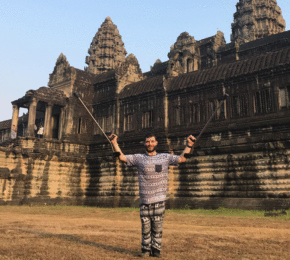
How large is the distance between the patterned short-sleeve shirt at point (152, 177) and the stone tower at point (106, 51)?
62.2 metres

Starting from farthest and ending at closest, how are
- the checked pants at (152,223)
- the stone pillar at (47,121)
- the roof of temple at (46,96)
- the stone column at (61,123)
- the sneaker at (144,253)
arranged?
the stone column at (61,123) → the stone pillar at (47,121) → the roof of temple at (46,96) → the checked pants at (152,223) → the sneaker at (144,253)

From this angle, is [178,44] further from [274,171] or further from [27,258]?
[27,258]

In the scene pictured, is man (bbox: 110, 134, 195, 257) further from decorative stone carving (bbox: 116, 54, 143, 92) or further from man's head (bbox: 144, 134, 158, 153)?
decorative stone carving (bbox: 116, 54, 143, 92)

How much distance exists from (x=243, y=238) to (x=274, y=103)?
41.6 feet

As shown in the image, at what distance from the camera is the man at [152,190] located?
236 inches

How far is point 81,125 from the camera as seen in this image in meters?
28.1

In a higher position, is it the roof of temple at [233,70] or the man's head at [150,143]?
the roof of temple at [233,70]

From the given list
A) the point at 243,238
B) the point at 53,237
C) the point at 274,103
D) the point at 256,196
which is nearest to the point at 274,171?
the point at 256,196

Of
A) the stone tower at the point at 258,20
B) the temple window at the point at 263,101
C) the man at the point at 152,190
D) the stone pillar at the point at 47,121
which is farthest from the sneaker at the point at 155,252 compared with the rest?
the stone tower at the point at 258,20

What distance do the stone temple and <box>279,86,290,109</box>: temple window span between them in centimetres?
5

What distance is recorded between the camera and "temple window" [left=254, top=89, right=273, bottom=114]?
19016 mm

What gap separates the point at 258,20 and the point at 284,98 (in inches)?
1843

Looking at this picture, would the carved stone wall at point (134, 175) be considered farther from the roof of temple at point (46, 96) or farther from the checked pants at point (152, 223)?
the checked pants at point (152, 223)

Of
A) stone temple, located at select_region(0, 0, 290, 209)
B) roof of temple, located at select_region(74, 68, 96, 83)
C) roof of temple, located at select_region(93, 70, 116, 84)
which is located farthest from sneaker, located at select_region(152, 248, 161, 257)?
Result: roof of temple, located at select_region(74, 68, 96, 83)
